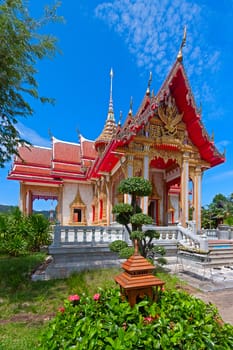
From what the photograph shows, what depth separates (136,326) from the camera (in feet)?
6.22

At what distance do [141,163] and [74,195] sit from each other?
700cm

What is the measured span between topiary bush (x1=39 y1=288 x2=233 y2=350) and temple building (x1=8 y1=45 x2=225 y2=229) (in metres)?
6.31

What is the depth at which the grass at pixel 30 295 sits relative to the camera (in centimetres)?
296

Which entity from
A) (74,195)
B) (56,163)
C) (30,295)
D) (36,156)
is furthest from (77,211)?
(30,295)

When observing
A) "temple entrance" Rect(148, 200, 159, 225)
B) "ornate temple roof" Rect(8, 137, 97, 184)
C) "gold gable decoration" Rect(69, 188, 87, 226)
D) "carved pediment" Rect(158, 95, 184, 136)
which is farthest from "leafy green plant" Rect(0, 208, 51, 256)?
"carved pediment" Rect(158, 95, 184, 136)

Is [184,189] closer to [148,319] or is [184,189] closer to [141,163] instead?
[141,163]

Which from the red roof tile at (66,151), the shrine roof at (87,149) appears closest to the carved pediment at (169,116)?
the shrine roof at (87,149)

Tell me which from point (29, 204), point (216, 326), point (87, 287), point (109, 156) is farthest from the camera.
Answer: point (29, 204)

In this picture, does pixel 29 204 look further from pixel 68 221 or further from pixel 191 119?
pixel 191 119

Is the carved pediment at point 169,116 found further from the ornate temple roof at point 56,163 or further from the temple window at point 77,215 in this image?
the temple window at point 77,215

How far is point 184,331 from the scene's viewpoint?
74.5 inches

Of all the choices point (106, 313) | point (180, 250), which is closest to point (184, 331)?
point (106, 313)

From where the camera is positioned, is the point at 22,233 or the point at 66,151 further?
the point at 66,151

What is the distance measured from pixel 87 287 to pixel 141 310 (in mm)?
2773
